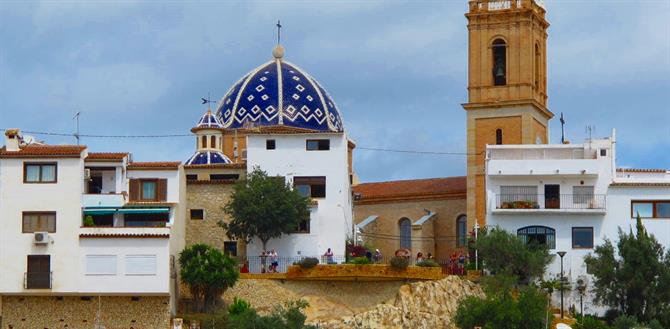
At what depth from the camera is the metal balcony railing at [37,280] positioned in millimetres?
76625

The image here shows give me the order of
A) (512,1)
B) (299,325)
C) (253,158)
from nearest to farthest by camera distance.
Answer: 1. (299,325)
2. (253,158)
3. (512,1)

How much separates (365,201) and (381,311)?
2086 cm

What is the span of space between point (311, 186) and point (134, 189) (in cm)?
777

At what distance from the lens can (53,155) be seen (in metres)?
77.7

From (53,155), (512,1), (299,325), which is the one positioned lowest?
(299,325)

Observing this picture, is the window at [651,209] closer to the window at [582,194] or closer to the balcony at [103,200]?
the window at [582,194]

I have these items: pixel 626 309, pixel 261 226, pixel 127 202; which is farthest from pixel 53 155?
pixel 626 309

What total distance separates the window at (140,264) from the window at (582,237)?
59.5ft

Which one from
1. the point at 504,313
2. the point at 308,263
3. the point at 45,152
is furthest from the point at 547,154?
the point at 45,152

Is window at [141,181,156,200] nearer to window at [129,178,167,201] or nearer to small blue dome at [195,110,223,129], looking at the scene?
window at [129,178,167,201]

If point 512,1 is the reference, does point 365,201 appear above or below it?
below

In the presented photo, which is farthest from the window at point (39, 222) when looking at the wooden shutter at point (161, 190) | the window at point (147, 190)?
the wooden shutter at point (161, 190)

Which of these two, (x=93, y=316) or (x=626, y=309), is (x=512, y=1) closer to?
(x=626, y=309)

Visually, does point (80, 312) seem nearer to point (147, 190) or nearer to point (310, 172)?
point (147, 190)
